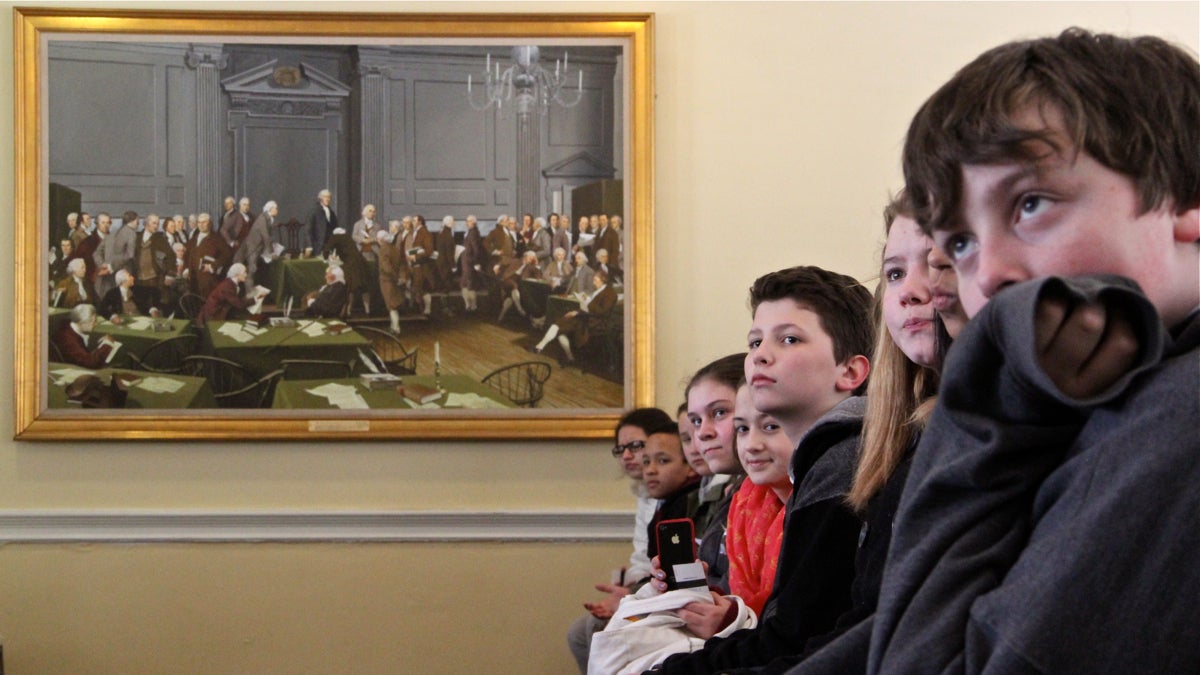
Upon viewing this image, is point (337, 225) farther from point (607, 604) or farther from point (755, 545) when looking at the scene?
point (755, 545)

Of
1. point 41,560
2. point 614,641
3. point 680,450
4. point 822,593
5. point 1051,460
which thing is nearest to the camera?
point 1051,460

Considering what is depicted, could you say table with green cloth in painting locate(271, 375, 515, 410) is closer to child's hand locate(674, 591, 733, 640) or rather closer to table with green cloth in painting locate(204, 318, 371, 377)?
table with green cloth in painting locate(204, 318, 371, 377)

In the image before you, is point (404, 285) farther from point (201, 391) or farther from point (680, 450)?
point (680, 450)

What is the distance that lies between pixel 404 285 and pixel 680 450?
6.48ft

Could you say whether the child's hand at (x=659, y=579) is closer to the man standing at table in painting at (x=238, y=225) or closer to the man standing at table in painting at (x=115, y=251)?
the man standing at table in painting at (x=238, y=225)

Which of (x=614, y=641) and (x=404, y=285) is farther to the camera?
(x=404, y=285)

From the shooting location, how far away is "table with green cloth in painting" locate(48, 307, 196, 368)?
655 cm

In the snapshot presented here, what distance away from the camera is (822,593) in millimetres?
2219

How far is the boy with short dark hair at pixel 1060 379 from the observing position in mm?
895

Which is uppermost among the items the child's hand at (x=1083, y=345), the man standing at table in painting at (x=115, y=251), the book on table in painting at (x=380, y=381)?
the man standing at table in painting at (x=115, y=251)

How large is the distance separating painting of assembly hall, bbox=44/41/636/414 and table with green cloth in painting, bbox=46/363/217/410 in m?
0.01

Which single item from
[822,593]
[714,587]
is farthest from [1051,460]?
[714,587]

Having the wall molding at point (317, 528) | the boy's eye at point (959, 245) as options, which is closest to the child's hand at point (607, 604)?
the wall molding at point (317, 528)

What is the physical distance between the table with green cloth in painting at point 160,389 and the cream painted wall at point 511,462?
9.1 inches
